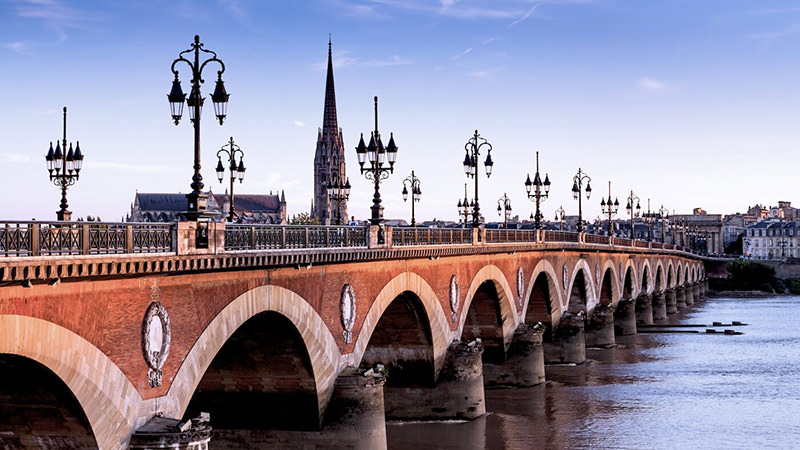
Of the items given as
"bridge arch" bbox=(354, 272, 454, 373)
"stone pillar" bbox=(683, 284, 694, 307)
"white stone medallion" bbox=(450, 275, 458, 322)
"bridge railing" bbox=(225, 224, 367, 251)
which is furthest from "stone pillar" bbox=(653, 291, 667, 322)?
"bridge railing" bbox=(225, 224, 367, 251)

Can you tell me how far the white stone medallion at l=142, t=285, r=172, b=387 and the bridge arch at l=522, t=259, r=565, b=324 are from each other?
119ft

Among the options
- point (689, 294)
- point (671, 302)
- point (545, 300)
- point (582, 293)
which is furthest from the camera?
point (689, 294)

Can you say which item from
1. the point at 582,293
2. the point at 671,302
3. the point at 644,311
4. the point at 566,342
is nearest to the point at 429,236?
the point at 566,342

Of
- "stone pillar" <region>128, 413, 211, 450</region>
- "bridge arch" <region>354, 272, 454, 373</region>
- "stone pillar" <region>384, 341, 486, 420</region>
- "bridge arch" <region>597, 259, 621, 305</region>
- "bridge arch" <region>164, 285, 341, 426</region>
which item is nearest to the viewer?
"stone pillar" <region>128, 413, 211, 450</region>

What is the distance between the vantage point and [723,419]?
39375 millimetres

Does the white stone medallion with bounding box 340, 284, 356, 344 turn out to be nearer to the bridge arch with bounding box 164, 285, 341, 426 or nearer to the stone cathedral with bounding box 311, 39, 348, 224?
the bridge arch with bounding box 164, 285, 341, 426

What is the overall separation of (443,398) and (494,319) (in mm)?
9508

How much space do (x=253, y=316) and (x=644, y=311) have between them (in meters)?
A: 65.0

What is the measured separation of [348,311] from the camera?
27.3 meters

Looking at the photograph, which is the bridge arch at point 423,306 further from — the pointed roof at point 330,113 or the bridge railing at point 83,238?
the pointed roof at point 330,113

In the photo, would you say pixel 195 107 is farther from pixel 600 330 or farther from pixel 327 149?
pixel 327 149

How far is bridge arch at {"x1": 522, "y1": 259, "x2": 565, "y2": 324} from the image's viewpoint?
177ft

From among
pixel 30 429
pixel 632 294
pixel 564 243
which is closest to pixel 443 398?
pixel 30 429

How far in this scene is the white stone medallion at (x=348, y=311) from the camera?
2694cm
